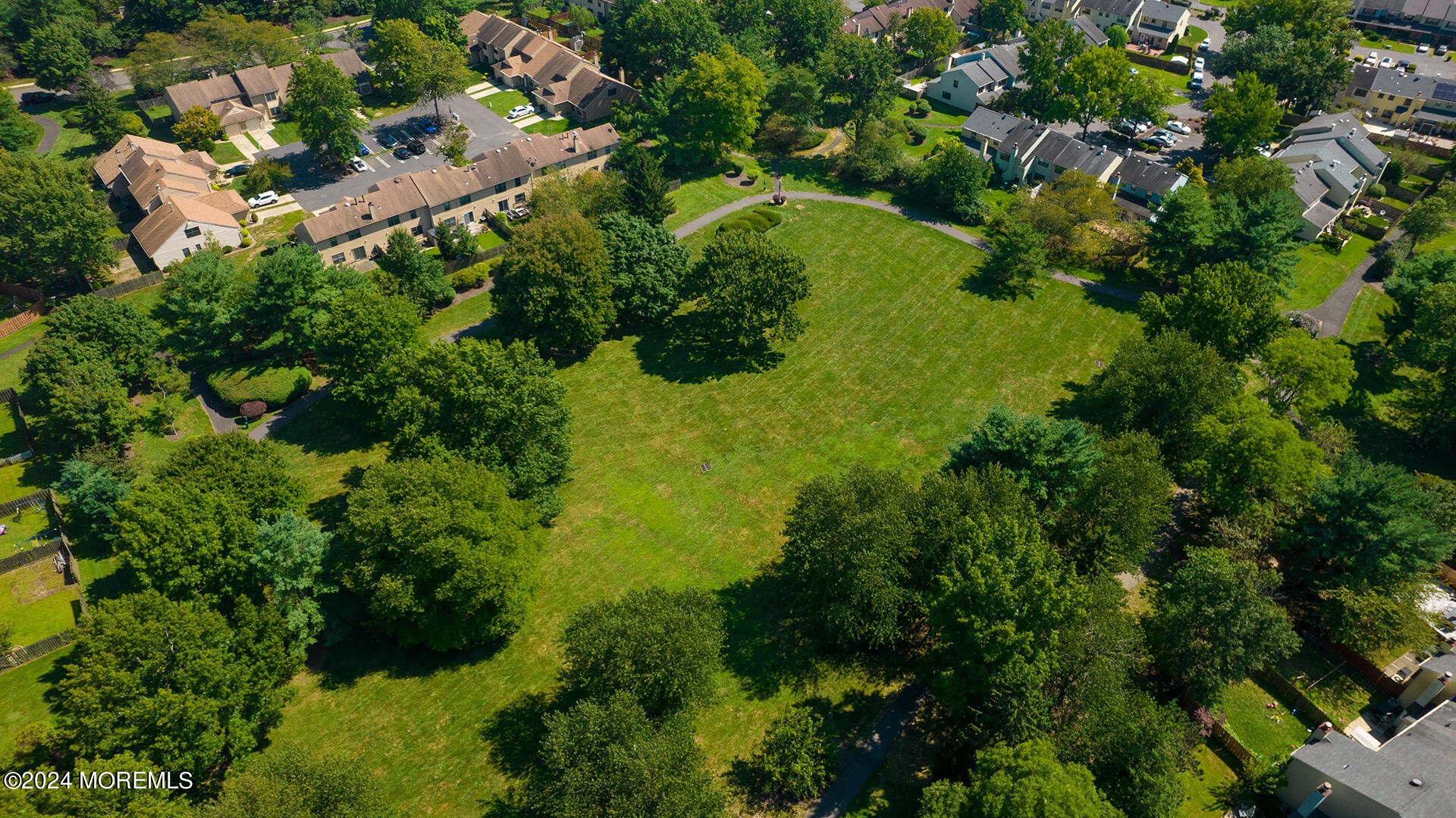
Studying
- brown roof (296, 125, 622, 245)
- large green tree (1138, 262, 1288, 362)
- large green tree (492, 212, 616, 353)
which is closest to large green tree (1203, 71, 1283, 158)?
large green tree (1138, 262, 1288, 362)

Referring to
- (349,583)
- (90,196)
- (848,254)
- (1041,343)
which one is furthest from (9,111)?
(1041,343)

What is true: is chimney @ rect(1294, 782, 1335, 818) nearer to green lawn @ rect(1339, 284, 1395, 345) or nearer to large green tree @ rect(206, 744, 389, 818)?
large green tree @ rect(206, 744, 389, 818)

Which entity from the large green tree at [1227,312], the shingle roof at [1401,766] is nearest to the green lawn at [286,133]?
the large green tree at [1227,312]

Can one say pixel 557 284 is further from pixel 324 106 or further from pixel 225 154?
pixel 225 154

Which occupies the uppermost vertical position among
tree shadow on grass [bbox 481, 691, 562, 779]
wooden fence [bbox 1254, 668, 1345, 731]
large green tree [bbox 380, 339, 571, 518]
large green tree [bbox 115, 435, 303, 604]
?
wooden fence [bbox 1254, 668, 1345, 731]

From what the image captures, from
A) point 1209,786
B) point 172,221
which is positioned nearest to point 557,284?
point 172,221

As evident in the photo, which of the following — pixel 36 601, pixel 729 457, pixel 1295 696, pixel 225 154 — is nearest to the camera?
pixel 1295 696

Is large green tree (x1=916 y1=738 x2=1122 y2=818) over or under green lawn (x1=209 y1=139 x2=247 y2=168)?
over
